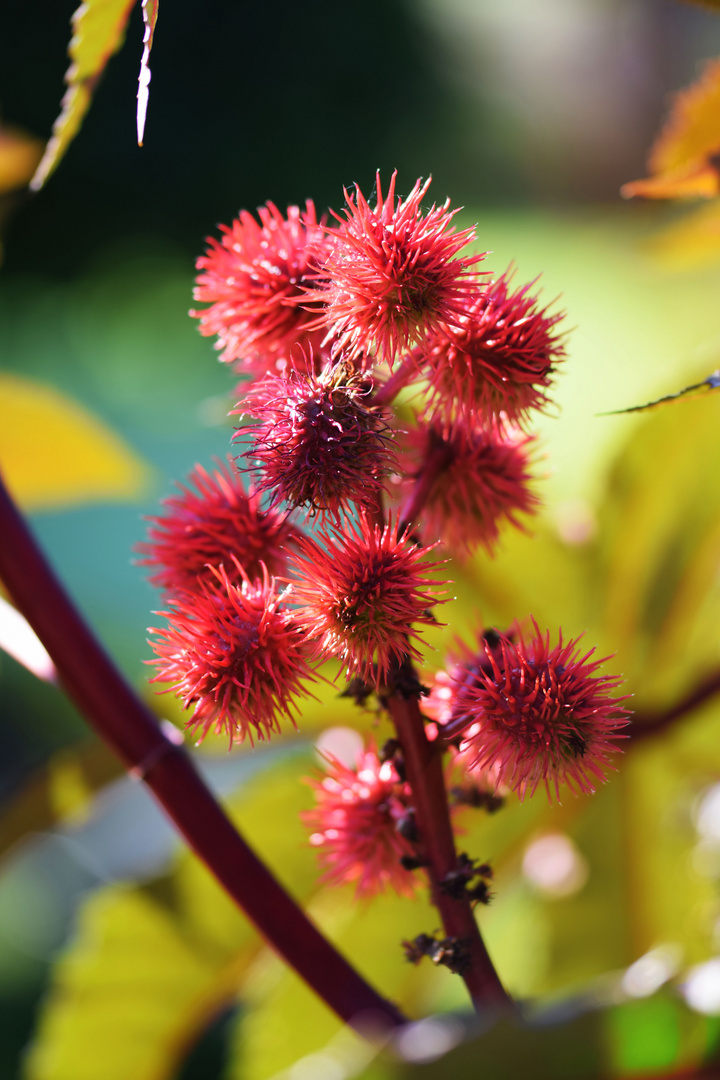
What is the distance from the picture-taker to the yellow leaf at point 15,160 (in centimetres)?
52

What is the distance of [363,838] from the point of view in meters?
0.22

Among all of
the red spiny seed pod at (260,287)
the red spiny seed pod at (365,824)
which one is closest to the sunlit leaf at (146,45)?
the red spiny seed pod at (260,287)

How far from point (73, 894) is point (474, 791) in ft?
3.32

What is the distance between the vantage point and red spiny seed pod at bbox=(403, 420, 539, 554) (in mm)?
210

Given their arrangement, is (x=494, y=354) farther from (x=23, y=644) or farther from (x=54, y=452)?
(x=54, y=452)

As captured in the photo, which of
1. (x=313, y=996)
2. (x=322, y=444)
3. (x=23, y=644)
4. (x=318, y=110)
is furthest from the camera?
(x=318, y=110)

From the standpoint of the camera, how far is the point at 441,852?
7.7 inches

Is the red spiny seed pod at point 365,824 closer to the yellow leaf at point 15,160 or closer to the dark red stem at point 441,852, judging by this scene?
the dark red stem at point 441,852

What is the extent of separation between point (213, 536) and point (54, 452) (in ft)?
1.06

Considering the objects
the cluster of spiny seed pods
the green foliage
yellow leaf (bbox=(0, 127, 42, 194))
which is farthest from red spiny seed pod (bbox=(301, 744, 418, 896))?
yellow leaf (bbox=(0, 127, 42, 194))

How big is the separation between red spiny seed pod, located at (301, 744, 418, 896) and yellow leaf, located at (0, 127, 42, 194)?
421 mm

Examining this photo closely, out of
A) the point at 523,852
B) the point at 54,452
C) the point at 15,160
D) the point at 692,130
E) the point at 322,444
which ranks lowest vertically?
the point at 523,852

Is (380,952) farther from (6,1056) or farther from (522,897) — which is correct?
(6,1056)

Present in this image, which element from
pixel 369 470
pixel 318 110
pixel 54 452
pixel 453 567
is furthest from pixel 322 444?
pixel 318 110
